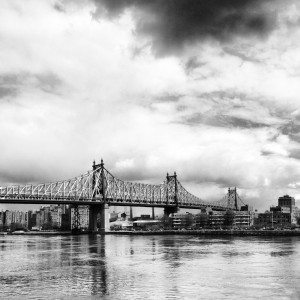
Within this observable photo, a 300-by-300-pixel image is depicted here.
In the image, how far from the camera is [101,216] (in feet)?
536

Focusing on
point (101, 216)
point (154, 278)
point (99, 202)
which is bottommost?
point (154, 278)

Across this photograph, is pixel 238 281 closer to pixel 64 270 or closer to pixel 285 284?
pixel 285 284

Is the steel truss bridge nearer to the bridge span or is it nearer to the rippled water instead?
the bridge span

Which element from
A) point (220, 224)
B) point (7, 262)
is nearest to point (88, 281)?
point (7, 262)

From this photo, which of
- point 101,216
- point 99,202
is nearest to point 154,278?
point 99,202

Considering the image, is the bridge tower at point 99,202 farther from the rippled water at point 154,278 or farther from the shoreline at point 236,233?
the rippled water at point 154,278

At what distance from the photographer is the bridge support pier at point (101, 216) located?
159 m

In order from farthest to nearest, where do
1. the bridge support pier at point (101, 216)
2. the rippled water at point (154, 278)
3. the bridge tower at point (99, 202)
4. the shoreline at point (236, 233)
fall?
the bridge tower at point (99, 202), the bridge support pier at point (101, 216), the shoreline at point (236, 233), the rippled water at point (154, 278)

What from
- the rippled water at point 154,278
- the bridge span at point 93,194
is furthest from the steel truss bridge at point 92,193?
the rippled water at point 154,278

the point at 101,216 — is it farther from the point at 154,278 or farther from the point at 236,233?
the point at 154,278

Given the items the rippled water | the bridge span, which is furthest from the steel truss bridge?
the rippled water

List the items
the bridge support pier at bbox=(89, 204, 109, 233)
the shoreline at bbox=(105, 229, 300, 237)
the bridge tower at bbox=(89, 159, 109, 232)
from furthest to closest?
the bridge tower at bbox=(89, 159, 109, 232)
the bridge support pier at bbox=(89, 204, 109, 233)
the shoreline at bbox=(105, 229, 300, 237)

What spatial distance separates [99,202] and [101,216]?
508 cm

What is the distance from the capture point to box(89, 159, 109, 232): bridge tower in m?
160
